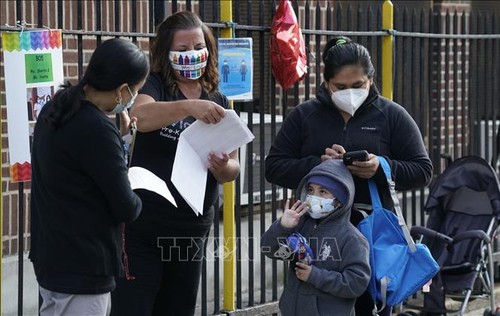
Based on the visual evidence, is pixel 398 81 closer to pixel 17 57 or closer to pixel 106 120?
pixel 17 57

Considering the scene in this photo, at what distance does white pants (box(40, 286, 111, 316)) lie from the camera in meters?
4.04

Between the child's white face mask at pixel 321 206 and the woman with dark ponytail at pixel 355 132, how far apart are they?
0.18 meters

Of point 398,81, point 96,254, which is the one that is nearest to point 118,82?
point 96,254

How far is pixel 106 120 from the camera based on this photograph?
399 cm

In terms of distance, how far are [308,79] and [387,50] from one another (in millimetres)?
750

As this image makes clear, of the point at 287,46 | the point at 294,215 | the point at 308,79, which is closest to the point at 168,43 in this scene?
the point at 294,215

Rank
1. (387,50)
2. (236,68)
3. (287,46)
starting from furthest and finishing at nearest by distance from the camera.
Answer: (387,50)
(287,46)
(236,68)

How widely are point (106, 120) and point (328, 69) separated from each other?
4.42 ft

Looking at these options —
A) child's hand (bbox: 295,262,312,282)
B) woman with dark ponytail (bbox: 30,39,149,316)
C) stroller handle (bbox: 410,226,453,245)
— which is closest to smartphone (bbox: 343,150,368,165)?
child's hand (bbox: 295,262,312,282)

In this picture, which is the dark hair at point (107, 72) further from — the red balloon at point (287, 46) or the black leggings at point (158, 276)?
the red balloon at point (287, 46)

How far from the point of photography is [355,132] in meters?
4.99

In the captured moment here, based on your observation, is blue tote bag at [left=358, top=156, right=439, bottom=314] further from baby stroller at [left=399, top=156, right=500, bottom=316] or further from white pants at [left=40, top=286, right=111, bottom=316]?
baby stroller at [left=399, top=156, right=500, bottom=316]

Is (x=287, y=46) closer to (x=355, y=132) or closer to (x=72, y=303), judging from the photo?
(x=355, y=132)

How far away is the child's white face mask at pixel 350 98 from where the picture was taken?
4.90 meters
